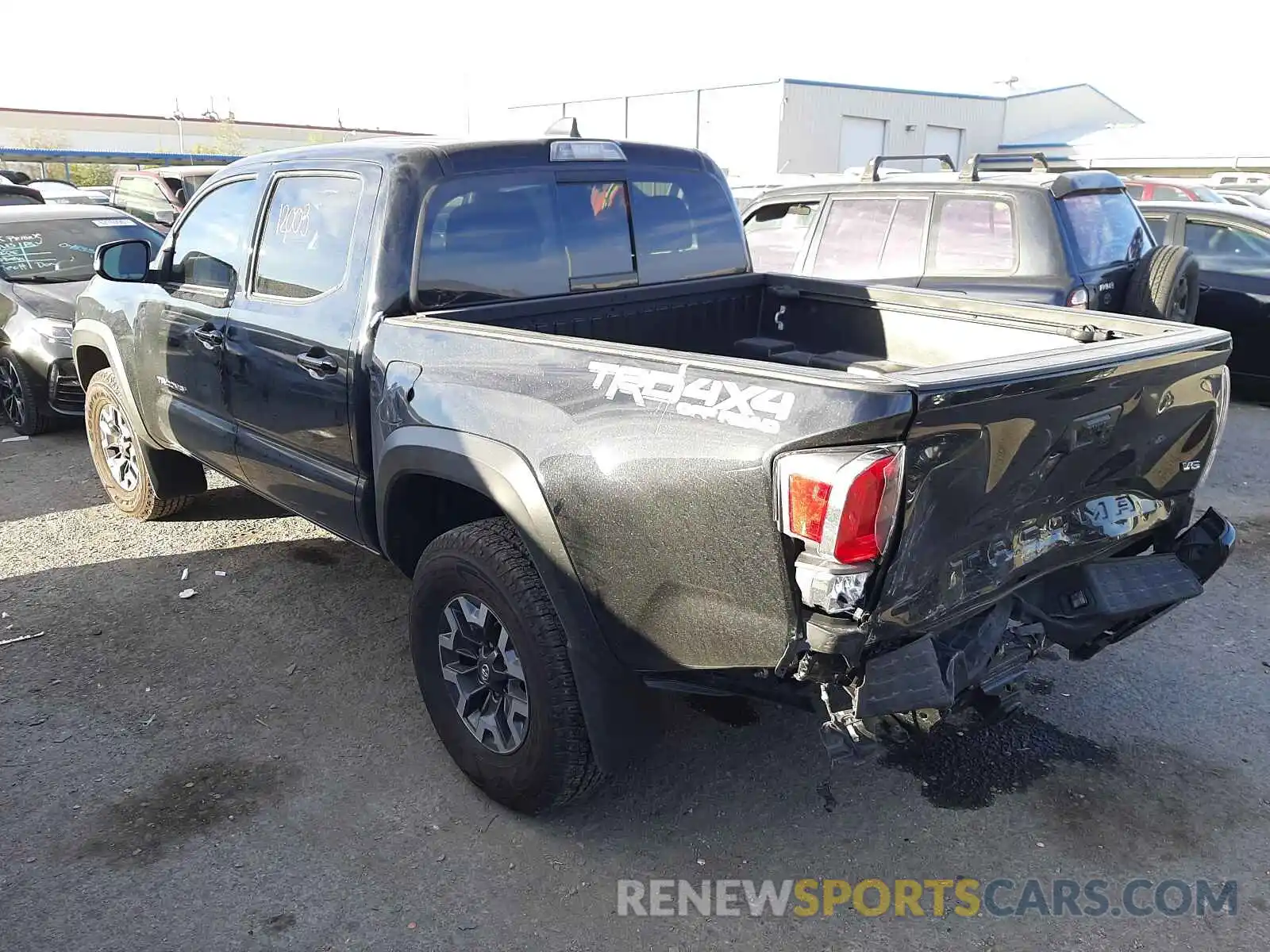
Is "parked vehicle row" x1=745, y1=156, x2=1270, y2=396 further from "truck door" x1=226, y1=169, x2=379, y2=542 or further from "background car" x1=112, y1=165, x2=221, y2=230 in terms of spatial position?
"background car" x1=112, y1=165, x2=221, y2=230

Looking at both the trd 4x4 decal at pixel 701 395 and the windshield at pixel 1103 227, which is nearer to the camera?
the trd 4x4 decal at pixel 701 395

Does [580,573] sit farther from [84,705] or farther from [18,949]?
[84,705]

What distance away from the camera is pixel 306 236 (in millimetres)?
3625

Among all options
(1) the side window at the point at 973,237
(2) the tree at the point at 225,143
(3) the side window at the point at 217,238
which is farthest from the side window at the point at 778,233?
(2) the tree at the point at 225,143

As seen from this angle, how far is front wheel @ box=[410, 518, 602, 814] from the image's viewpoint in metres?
2.67

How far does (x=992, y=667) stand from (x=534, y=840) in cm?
142

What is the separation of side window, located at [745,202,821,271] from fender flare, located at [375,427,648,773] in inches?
195

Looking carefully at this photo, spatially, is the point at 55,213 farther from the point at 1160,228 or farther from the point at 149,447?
the point at 1160,228

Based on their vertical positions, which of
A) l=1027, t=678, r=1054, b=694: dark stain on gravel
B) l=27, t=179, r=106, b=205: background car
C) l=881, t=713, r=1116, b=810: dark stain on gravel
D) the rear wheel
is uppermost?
l=27, t=179, r=106, b=205: background car

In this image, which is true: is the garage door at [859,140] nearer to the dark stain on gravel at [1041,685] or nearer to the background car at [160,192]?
the background car at [160,192]

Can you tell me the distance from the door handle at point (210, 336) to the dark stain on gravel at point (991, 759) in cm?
306

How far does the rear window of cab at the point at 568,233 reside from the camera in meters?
3.32

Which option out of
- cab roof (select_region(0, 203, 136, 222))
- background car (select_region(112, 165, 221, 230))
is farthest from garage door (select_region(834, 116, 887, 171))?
cab roof (select_region(0, 203, 136, 222))

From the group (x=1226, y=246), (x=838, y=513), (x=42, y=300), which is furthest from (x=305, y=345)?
(x=1226, y=246)
